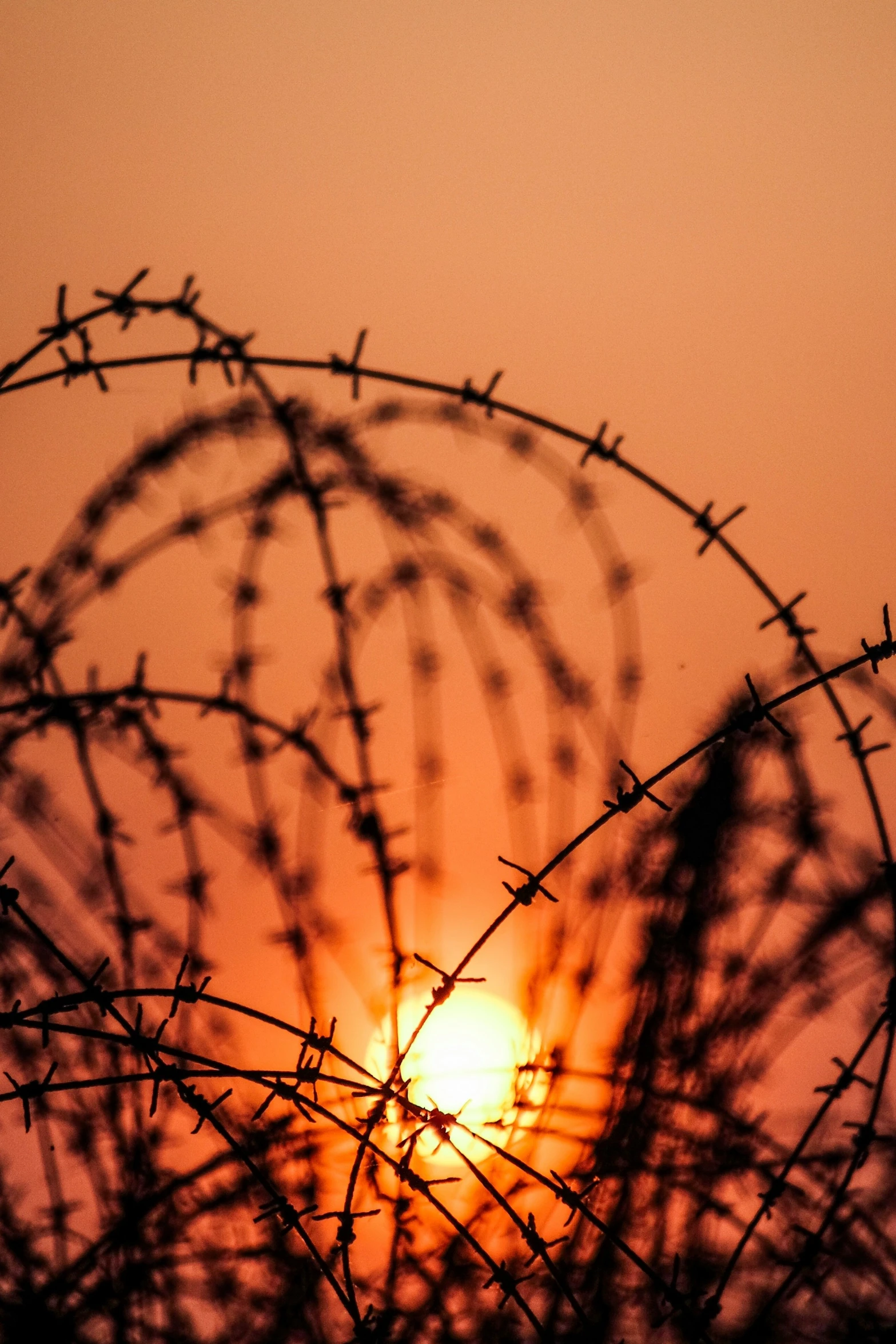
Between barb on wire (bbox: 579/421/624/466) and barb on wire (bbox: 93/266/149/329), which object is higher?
barb on wire (bbox: 93/266/149/329)

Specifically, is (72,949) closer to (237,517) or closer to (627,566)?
(237,517)

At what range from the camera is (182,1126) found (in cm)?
283

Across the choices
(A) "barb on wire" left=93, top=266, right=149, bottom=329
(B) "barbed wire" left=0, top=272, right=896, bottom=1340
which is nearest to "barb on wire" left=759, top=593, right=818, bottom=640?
(B) "barbed wire" left=0, top=272, right=896, bottom=1340

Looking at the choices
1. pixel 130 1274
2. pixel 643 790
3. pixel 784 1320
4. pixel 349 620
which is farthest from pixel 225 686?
pixel 784 1320

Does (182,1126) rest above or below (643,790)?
above

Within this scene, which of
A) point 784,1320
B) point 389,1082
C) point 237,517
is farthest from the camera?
point 784,1320

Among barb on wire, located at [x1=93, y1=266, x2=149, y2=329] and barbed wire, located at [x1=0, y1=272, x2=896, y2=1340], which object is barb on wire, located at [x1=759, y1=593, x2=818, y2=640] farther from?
barb on wire, located at [x1=93, y1=266, x2=149, y2=329]

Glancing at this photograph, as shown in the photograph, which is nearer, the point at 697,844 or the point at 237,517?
the point at 237,517

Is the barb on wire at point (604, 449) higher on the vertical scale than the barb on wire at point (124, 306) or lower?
lower

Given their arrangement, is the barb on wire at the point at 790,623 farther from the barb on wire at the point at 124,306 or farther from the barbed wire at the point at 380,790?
the barb on wire at the point at 124,306

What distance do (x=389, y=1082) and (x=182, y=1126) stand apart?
1.23 m

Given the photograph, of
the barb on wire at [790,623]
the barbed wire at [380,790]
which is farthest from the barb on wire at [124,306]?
the barb on wire at [790,623]

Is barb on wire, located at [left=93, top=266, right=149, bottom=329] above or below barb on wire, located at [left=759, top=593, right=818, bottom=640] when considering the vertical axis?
above

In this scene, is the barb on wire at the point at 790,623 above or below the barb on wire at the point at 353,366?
below
